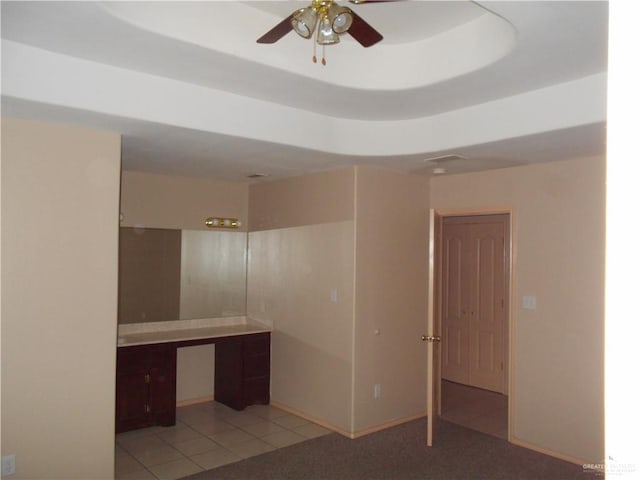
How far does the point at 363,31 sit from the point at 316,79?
989 mm

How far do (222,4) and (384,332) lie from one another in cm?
312

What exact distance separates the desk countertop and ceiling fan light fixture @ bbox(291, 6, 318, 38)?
3.32 m

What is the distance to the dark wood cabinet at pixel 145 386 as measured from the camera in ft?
14.4

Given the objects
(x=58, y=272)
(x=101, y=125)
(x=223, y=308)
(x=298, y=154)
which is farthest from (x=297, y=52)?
(x=223, y=308)

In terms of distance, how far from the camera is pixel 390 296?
4.71 metres

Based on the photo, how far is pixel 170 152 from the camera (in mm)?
3980

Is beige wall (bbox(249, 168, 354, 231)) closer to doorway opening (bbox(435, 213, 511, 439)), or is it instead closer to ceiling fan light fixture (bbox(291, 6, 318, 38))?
doorway opening (bbox(435, 213, 511, 439))

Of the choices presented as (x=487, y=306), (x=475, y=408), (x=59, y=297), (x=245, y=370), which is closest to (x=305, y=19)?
(x=59, y=297)

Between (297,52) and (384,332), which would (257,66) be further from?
(384,332)

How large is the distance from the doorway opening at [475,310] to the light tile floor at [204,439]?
73.7 inches

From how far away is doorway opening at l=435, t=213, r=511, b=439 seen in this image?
19.0 feet

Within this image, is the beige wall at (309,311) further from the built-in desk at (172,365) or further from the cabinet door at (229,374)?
the cabinet door at (229,374)

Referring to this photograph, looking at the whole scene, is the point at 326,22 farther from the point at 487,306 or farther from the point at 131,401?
the point at 487,306

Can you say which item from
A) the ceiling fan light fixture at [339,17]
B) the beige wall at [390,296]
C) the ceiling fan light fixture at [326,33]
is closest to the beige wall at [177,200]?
the beige wall at [390,296]
